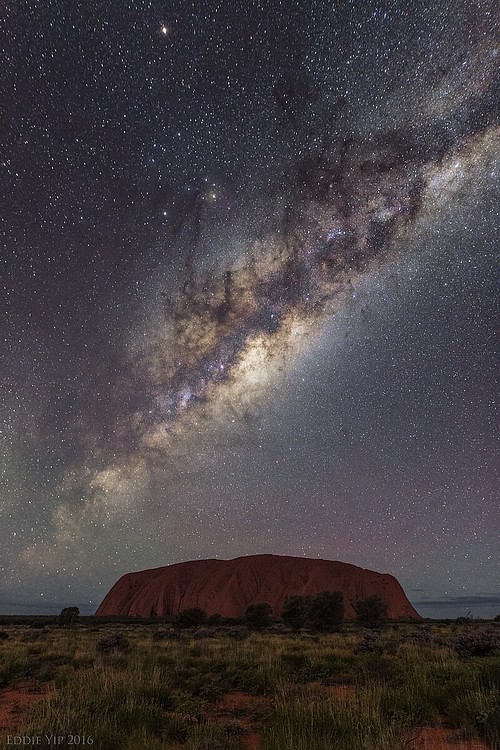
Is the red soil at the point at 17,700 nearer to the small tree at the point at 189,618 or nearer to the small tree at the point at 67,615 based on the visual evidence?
the small tree at the point at 189,618

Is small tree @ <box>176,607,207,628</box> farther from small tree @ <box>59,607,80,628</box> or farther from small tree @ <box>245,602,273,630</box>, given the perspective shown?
small tree @ <box>59,607,80,628</box>

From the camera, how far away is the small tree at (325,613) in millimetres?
40359

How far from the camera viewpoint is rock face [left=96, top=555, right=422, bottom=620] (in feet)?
391

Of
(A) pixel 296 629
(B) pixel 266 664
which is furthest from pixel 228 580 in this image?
(B) pixel 266 664

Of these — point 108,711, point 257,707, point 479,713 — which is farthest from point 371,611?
point 108,711

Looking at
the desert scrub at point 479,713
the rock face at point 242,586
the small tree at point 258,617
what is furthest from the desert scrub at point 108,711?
the rock face at point 242,586

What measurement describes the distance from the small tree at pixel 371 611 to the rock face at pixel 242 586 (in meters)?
69.9

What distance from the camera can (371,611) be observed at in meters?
49.4

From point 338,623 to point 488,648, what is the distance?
2956 cm

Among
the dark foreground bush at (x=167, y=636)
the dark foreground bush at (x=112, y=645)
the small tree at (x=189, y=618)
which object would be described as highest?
the dark foreground bush at (x=112, y=645)

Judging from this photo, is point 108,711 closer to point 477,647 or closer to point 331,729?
point 331,729

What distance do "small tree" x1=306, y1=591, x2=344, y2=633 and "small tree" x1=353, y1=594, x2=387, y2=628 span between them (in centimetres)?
912

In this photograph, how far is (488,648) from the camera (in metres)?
15.0

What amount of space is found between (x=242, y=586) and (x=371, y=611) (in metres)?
82.3
